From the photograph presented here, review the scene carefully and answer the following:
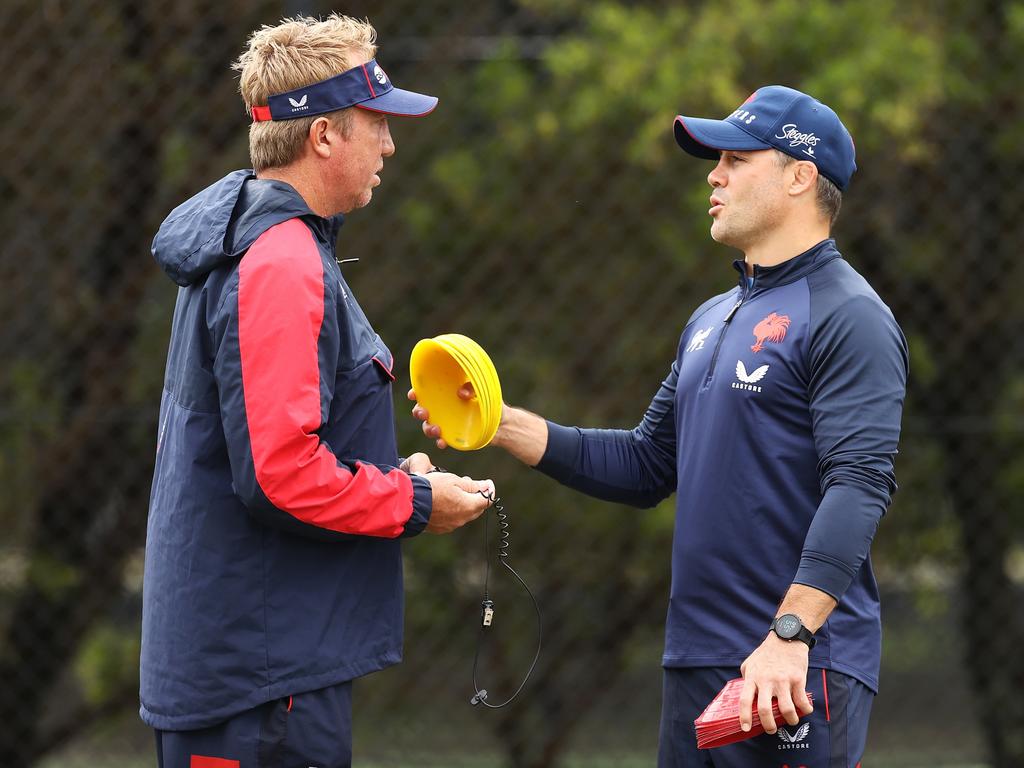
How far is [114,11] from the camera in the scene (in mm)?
5262

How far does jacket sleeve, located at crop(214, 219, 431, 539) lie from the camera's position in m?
2.29

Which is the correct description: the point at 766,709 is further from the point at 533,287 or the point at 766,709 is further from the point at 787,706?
the point at 533,287

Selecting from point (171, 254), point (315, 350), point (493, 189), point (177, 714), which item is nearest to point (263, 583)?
point (177, 714)

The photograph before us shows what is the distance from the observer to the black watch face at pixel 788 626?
237cm

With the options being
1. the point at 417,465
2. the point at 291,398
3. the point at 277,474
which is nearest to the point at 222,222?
the point at 291,398

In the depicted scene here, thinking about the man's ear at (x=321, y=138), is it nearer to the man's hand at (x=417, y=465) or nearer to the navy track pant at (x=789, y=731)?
the man's hand at (x=417, y=465)

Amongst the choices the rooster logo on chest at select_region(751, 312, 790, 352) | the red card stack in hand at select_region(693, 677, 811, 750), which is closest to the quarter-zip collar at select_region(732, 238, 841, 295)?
the rooster logo on chest at select_region(751, 312, 790, 352)

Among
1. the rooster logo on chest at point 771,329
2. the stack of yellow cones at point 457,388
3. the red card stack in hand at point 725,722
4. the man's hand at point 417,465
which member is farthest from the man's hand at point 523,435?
the red card stack in hand at point 725,722

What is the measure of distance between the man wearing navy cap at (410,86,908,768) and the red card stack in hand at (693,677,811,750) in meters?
0.05

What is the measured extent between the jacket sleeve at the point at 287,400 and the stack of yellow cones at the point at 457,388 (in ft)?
1.33

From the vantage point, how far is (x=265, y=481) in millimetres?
2285

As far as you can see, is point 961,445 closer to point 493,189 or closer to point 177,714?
point 493,189

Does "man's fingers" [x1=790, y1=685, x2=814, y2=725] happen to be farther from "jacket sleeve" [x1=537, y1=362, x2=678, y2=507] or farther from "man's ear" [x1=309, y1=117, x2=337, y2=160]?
"man's ear" [x1=309, y1=117, x2=337, y2=160]

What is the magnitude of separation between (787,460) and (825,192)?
0.64 meters
